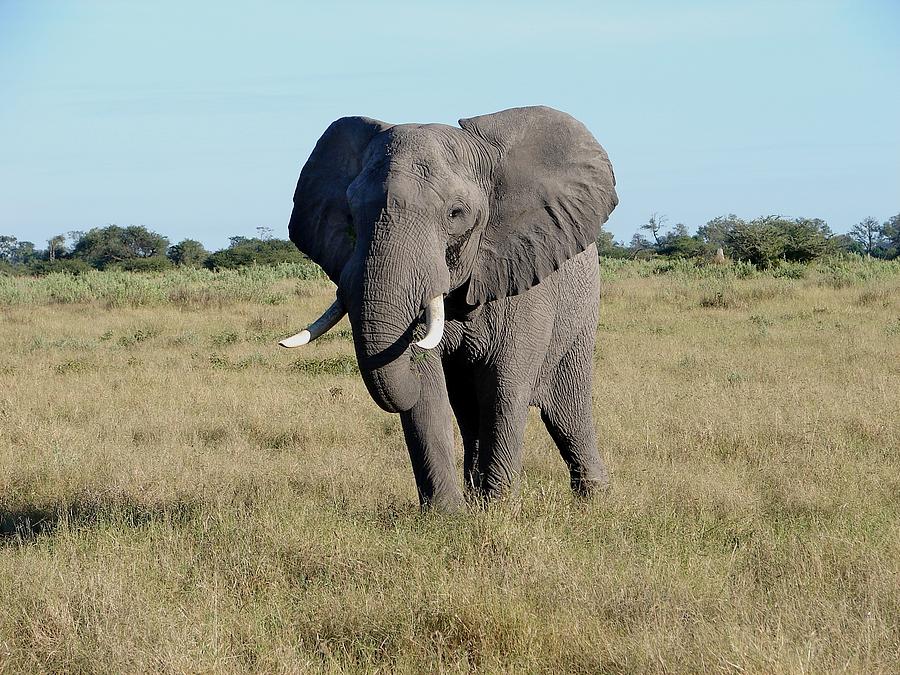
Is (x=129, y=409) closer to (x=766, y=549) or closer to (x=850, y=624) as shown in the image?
(x=766, y=549)

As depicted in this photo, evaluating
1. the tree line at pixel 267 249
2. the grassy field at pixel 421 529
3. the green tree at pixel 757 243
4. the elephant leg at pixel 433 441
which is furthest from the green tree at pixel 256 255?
the elephant leg at pixel 433 441

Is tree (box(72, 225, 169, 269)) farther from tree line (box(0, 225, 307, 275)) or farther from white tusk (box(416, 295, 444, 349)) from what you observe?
white tusk (box(416, 295, 444, 349))

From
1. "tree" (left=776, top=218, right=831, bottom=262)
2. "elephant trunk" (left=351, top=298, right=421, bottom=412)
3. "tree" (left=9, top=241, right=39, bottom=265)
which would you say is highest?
"elephant trunk" (left=351, top=298, right=421, bottom=412)

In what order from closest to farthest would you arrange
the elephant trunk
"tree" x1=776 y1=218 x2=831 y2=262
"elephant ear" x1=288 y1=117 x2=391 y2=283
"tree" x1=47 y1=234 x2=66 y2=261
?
the elephant trunk → "elephant ear" x1=288 y1=117 x2=391 y2=283 → "tree" x1=776 y1=218 x2=831 y2=262 → "tree" x1=47 y1=234 x2=66 y2=261

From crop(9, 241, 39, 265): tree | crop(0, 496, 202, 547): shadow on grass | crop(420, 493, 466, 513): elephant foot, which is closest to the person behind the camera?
crop(420, 493, 466, 513): elephant foot

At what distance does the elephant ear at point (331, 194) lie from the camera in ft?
15.7

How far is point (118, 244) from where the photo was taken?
53.1m

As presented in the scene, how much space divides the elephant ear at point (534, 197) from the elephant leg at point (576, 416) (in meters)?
1.37

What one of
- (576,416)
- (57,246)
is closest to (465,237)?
(576,416)

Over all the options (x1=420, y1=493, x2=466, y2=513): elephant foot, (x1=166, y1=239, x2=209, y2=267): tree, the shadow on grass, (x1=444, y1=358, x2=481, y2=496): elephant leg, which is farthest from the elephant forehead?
(x1=166, y1=239, x2=209, y2=267): tree

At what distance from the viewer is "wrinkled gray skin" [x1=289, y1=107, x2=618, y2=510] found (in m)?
4.20

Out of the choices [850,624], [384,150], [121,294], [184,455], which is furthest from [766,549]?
[121,294]

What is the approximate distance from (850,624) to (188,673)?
227 cm

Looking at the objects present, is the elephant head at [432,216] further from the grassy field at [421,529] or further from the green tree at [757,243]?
the green tree at [757,243]
